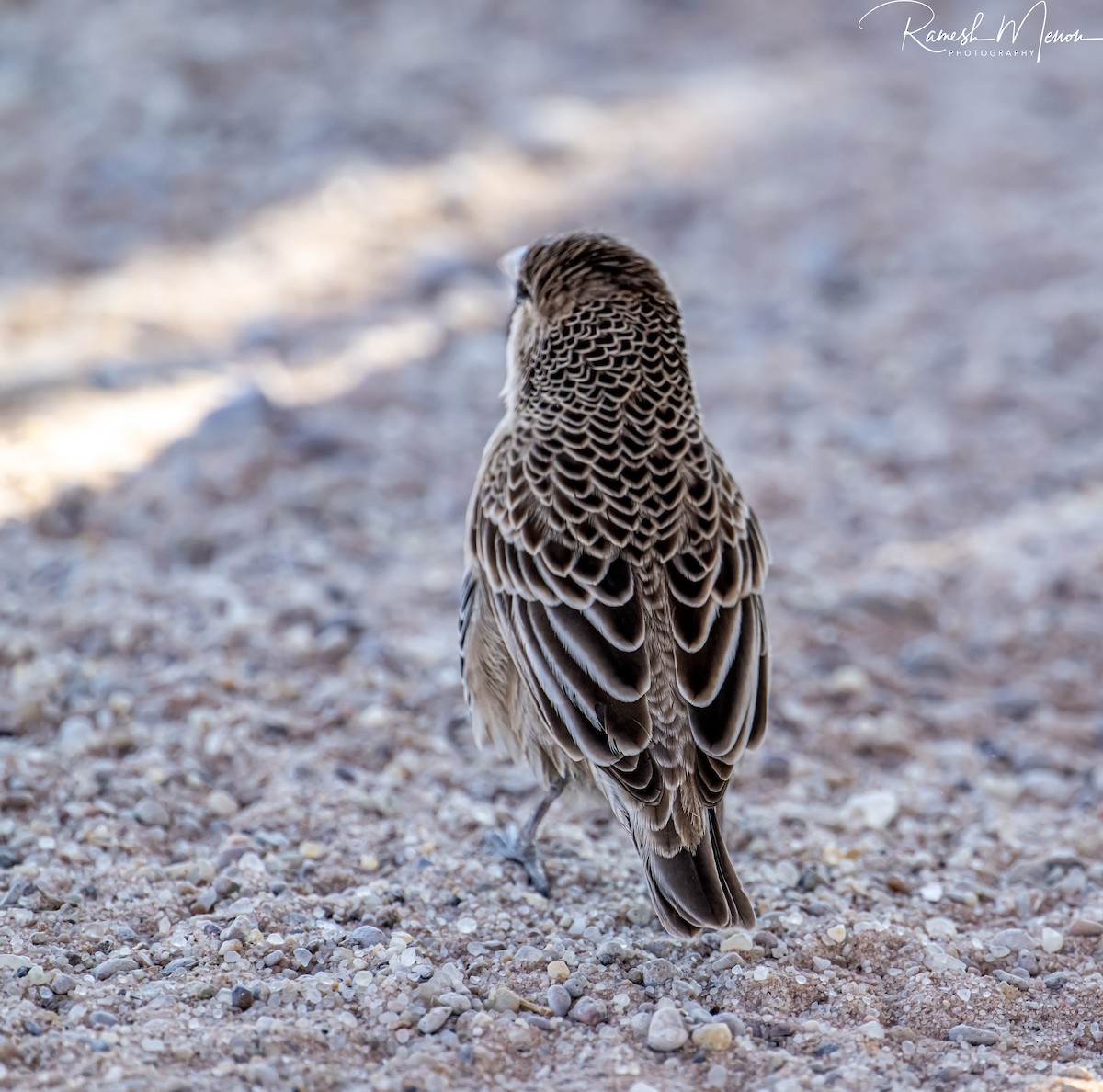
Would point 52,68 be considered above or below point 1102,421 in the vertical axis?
above

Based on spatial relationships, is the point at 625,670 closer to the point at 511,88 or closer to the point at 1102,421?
the point at 1102,421

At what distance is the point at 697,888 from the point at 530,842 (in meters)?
0.87

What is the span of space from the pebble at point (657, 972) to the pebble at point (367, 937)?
744 millimetres

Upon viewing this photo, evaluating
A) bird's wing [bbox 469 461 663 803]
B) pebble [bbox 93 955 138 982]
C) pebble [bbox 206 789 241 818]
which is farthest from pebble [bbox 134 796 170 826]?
bird's wing [bbox 469 461 663 803]

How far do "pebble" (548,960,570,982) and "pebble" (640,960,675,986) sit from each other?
0.72ft

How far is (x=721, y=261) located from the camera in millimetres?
9078

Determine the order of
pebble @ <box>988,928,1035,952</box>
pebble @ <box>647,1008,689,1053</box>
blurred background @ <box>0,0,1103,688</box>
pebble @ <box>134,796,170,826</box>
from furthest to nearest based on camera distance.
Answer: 1. blurred background @ <box>0,0,1103,688</box>
2. pebble @ <box>134,796,170,826</box>
3. pebble @ <box>988,928,1035,952</box>
4. pebble @ <box>647,1008,689,1053</box>

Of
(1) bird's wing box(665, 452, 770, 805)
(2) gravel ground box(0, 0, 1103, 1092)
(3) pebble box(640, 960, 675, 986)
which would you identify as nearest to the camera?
(2) gravel ground box(0, 0, 1103, 1092)

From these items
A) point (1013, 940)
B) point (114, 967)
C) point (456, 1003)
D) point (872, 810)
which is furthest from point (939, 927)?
point (114, 967)

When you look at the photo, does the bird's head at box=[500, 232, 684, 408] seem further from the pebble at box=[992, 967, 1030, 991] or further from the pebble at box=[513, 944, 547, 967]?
the pebble at box=[992, 967, 1030, 991]

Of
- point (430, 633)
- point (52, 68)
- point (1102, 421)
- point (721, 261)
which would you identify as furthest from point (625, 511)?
point (52, 68)

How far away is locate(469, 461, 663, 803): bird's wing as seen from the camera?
3.83m

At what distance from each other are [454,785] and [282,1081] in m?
1.91

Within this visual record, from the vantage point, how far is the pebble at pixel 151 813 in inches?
175
